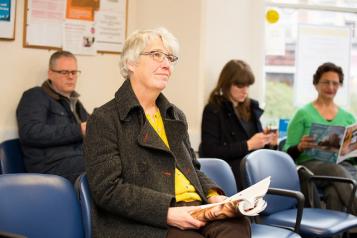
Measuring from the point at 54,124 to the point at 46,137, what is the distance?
0.15 m

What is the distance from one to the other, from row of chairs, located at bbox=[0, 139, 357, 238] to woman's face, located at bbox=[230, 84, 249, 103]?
0.63m

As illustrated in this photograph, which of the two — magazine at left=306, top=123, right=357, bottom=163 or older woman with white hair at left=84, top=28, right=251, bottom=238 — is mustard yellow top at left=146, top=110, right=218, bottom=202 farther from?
magazine at left=306, top=123, right=357, bottom=163

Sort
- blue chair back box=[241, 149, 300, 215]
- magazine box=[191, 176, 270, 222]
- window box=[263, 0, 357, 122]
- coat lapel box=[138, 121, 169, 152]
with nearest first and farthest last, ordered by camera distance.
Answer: magazine box=[191, 176, 270, 222], coat lapel box=[138, 121, 169, 152], blue chair back box=[241, 149, 300, 215], window box=[263, 0, 357, 122]

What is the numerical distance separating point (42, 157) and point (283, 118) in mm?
2242

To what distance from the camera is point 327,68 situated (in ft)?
13.5

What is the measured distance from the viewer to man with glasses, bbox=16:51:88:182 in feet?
10.8

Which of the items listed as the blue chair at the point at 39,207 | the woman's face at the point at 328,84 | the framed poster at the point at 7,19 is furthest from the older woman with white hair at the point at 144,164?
the woman's face at the point at 328,84

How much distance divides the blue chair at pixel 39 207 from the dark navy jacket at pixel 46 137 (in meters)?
1.25

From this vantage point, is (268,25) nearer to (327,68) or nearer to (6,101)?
(327,68)

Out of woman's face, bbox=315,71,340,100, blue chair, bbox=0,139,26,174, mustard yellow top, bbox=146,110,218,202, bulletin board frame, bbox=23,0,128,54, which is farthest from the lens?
woman's face, bbox=315,71,340,100

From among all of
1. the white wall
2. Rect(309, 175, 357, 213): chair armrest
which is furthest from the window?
Rect(309, 175, 357, 213): chair armrest

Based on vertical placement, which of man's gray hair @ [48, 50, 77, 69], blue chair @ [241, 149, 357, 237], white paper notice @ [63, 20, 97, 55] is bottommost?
blue chair @ [241, 149, 357, 237]

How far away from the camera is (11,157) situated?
3291mm

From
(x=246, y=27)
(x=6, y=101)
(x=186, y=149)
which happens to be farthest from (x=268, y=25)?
(x=186, y=149)
